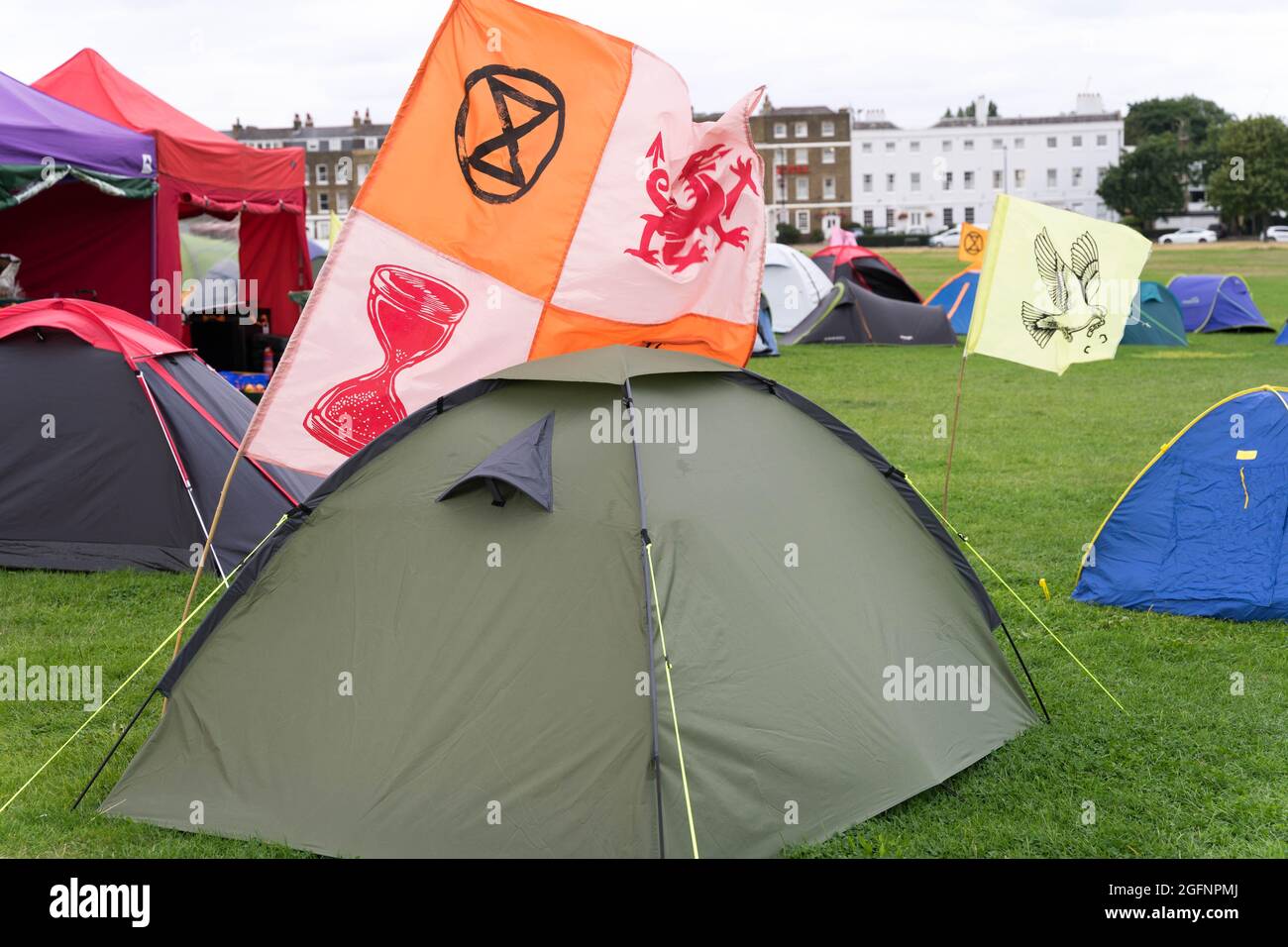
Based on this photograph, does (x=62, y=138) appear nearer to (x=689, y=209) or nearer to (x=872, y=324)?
(x=689, y=209)

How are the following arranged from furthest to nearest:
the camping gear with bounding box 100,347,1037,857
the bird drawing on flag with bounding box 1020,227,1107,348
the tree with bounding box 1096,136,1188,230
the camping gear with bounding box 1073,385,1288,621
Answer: the tree with bounding box 1096,136,1188,230 < the bird drawing on flag with bounding box 1020,227,1107,348 < the camping gear with bounding box 1073,385,1288,621 < the camping gear with bounding box 100,347,1037,857

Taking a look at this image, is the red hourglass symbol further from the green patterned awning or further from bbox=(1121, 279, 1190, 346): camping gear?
bbox=(1121, 279, 1190, 346): camping gear

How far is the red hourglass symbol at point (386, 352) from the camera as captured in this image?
5008 mm

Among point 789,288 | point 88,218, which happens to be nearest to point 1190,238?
point 789,288

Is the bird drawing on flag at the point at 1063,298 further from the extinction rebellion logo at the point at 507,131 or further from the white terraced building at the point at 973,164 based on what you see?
the white terraced building at the point at 973,164

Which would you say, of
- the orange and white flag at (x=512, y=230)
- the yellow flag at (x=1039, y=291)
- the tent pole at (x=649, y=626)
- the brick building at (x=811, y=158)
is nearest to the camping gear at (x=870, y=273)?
the yellow flag at (x=1039, y=291)

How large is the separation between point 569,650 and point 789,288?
779 inches

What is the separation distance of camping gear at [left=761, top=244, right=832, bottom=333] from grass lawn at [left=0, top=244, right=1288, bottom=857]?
1162 cm

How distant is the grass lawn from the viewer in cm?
448

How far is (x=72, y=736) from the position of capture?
5180 mm

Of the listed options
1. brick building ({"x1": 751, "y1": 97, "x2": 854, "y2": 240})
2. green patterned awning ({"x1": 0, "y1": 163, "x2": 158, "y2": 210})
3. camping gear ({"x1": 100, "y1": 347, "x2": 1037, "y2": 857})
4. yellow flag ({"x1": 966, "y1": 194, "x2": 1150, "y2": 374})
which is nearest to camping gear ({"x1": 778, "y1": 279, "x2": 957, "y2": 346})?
green patterned awning ({"x1": 0, "y1": 163, "x2": 158, "y2": 210})

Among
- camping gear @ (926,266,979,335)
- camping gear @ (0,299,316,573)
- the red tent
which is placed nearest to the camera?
camping gear @ (0,299,316,573)
